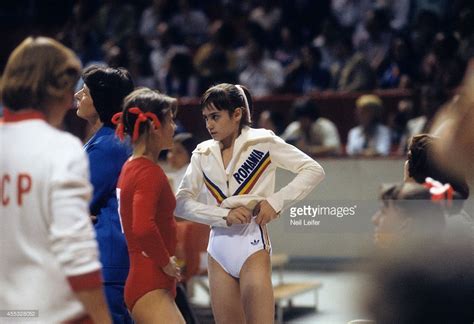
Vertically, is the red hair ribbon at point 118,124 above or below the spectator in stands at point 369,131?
above

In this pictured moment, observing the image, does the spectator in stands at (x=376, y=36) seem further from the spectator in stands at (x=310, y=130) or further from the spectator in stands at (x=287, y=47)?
the spectator in stands at (x=310, y=130)

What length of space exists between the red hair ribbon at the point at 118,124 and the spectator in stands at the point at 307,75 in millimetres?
6401

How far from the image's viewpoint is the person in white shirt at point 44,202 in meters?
2.79

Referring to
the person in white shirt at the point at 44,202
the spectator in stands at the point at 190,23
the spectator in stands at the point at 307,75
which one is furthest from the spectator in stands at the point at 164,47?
the person in white shirt at the point at 44,202

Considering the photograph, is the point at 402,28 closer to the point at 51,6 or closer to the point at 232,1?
the point at 232,1

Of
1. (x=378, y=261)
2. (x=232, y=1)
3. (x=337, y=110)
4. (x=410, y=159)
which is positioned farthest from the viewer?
(x=232, y=1)

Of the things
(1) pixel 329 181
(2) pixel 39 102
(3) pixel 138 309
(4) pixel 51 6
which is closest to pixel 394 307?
(3) pixel 138 309

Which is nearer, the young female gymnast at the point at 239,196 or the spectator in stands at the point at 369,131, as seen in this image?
the young female gymnast at the point at 239,196

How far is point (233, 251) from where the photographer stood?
4.67 metres

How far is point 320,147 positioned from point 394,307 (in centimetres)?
460

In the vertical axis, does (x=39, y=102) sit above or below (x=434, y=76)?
above

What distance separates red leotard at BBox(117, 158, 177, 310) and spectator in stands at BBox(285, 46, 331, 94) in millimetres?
6696

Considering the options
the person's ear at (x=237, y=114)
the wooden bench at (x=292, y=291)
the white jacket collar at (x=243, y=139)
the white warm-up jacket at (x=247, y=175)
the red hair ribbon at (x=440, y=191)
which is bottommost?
the wooden bench at (x=292, y=291)

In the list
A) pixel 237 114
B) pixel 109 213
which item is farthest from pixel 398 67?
pixel 109 213
